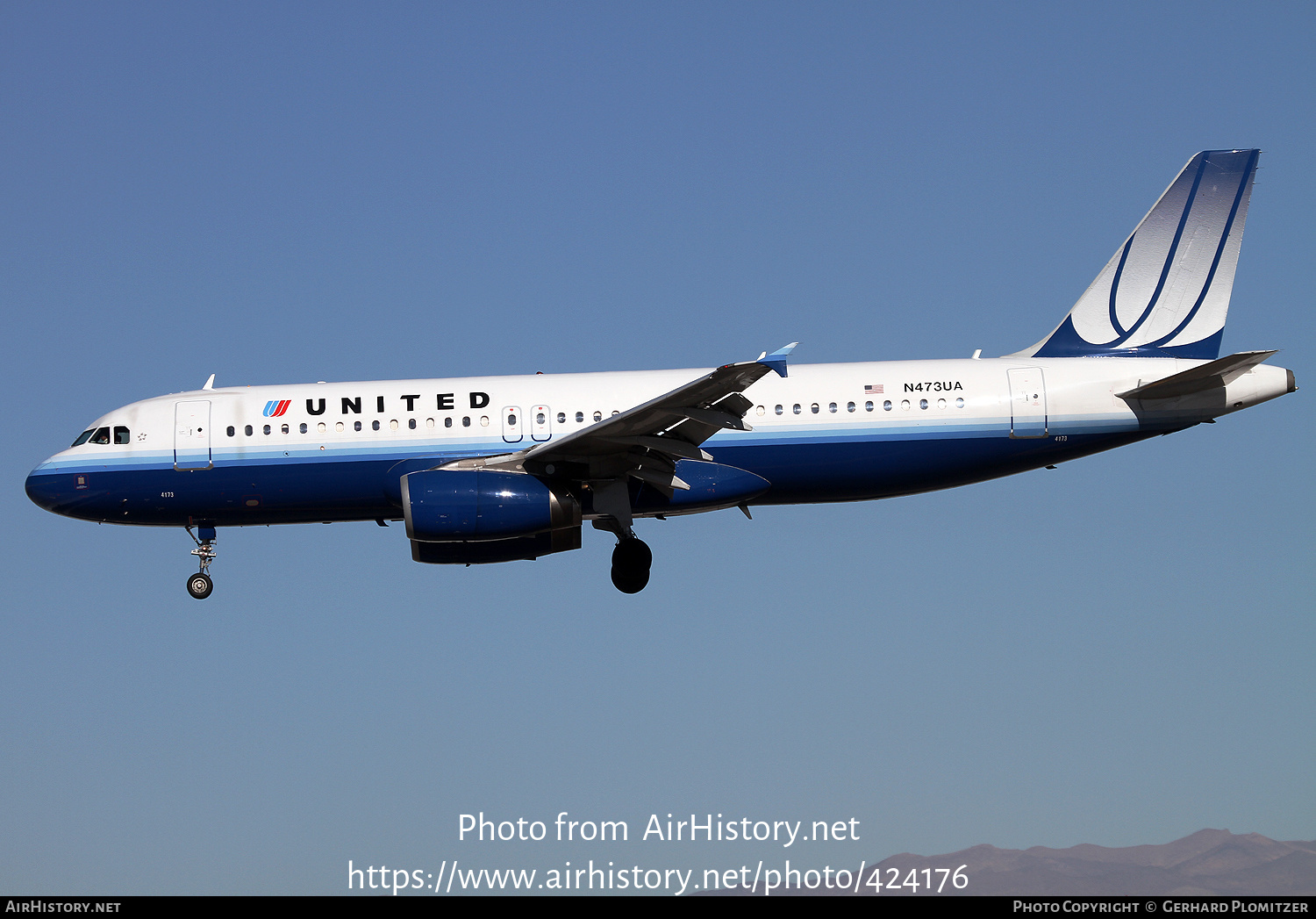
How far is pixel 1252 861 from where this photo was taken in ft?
205

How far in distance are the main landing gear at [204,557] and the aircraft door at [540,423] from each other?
6386 millimetres

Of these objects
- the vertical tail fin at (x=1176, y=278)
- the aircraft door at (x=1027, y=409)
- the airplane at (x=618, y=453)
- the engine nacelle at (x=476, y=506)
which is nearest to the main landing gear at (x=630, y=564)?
the airplane at (x=618, y=453)

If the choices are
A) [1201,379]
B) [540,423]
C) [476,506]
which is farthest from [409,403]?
[1201,379]

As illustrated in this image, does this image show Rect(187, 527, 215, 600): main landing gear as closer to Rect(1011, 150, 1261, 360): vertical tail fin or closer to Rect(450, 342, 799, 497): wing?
Rect(450, 342, 799, 497): wing

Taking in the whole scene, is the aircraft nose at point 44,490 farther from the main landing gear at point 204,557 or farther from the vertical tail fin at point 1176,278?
the vertical tail fin at point 1176,278

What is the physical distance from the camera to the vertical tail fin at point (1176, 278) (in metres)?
26.6

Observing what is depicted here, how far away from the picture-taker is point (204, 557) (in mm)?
25844

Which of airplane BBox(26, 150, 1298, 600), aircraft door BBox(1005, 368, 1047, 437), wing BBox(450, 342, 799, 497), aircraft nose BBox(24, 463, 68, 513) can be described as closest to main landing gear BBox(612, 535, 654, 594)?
airplane BBox(26, 150, 1298, 600)

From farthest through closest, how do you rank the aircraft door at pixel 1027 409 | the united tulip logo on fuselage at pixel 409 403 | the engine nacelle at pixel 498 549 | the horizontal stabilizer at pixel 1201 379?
the united tulip logo on fuselage at pixel 409 403
the aircraft door at pixel 1027 409
the engine nacelle at pixel 498 549
the horizontal stabilizer at pixel 1201 379

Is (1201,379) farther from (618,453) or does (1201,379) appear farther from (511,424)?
(511,424)

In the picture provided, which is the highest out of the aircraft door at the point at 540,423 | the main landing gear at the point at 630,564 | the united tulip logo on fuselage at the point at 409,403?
the united tulip logo on fuselage at the point at 409,403

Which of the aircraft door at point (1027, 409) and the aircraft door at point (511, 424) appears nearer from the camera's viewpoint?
the aircraft door at point (511, 424)
